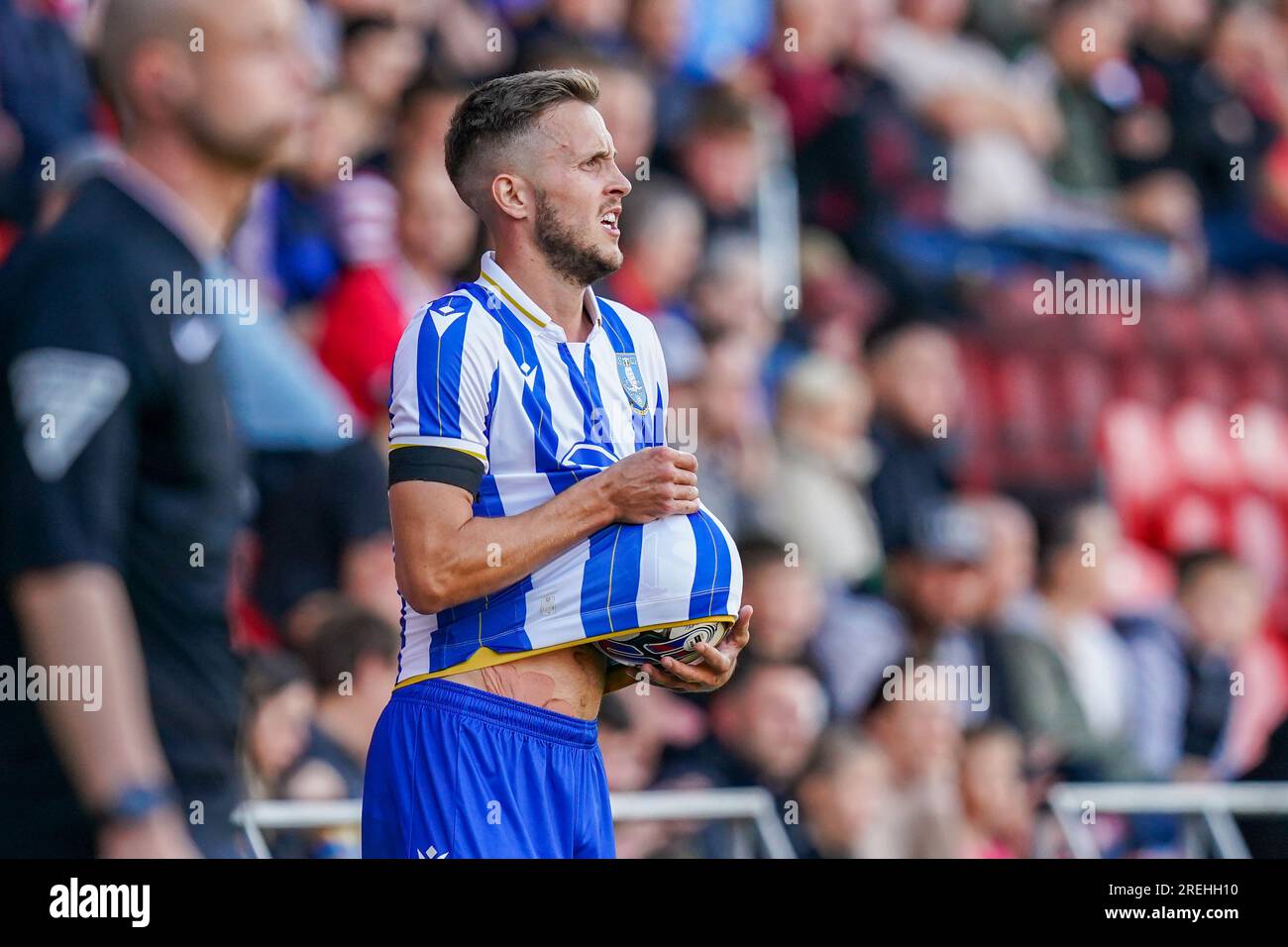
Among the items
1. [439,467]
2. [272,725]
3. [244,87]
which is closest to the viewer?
[439,467]

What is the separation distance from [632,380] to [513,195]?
391 millimetres

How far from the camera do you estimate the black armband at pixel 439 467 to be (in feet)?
9.97

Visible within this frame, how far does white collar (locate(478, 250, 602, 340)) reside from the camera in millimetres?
3225

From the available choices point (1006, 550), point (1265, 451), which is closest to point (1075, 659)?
point (1006, 550)

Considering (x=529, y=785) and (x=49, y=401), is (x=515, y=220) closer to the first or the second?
(x=529, y=785)

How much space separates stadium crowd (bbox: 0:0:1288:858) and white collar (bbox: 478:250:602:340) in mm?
2297

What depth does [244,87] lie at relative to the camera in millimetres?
5473

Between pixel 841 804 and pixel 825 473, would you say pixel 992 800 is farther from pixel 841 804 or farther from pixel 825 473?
pixel 825 473

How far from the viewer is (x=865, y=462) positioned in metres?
7.23

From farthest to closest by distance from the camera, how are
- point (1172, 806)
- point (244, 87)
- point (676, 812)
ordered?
1. point (1172, 806)
2. point (676, 812)
3. point (244, 87)

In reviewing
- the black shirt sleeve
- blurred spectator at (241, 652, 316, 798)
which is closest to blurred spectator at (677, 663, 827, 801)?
blurred spectator at (241, 652, 316, 798)

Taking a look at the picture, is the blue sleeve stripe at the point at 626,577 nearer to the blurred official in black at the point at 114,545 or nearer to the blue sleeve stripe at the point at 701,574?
the blue sleeve stripe at the point at 701,574

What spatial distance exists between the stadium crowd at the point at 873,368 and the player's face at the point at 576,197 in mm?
2406

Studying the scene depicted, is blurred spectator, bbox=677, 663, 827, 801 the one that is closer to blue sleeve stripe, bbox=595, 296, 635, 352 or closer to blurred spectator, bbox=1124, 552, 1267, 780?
blurred spectator, bbox=1124, 552, 1267, 780
